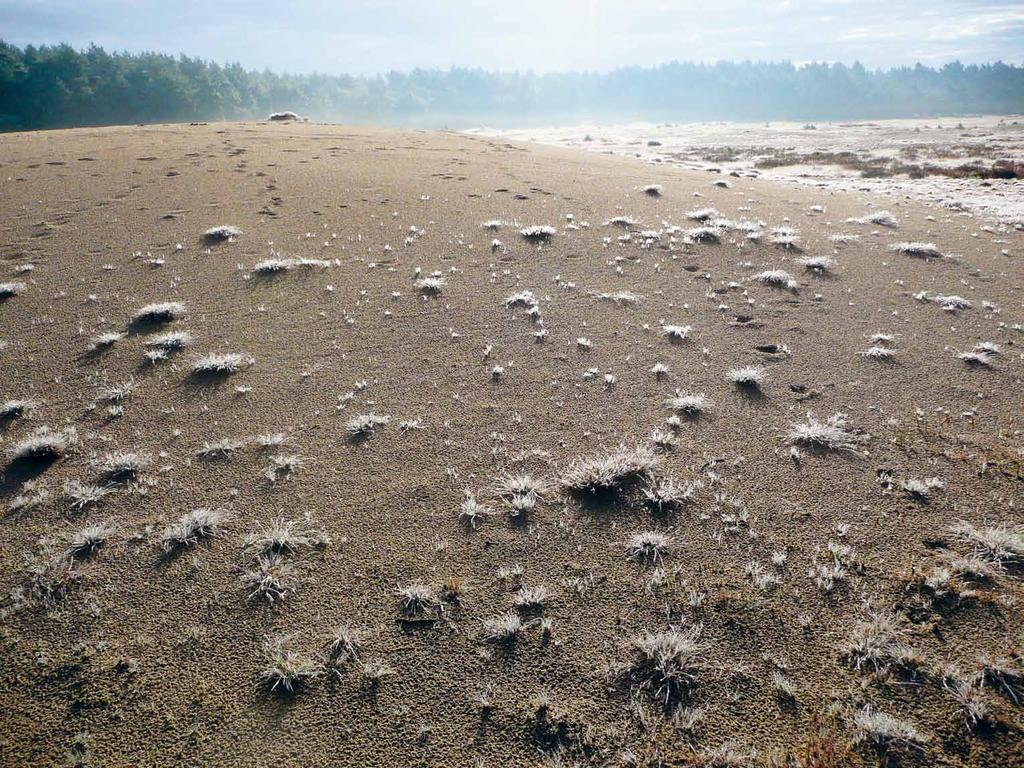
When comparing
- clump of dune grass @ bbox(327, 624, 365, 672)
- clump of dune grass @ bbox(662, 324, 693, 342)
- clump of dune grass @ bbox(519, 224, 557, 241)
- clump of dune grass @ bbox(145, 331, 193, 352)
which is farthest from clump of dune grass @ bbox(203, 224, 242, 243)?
clump of dune grass @ bbox(327, 624, 365, 672)

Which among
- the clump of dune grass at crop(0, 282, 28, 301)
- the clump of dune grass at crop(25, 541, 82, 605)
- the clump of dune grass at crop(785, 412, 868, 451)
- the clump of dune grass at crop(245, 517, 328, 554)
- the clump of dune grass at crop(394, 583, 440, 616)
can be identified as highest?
the clump of dune grass at crop(0, 282, 28, 301)

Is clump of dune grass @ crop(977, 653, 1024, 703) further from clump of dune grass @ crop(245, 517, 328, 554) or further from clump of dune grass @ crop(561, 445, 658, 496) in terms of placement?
clump of dune grass @ crop(245, 517, 328, 554)

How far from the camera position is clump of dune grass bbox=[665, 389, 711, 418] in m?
9.95

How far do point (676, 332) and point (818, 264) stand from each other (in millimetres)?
7592

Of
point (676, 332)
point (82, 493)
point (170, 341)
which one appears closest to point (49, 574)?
point (82, 493)

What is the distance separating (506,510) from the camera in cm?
773

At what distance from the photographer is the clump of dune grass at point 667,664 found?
17.8ft

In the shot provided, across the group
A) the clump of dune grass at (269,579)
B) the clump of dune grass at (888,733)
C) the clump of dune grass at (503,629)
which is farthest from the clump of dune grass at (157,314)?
the clump of dune grass at (888,733)

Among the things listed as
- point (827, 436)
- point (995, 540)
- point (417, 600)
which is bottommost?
point (417, 600)

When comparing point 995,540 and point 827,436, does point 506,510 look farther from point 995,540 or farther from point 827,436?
point 995,540

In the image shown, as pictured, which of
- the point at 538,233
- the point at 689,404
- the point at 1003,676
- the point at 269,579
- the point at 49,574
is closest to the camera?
the point at 1003,676

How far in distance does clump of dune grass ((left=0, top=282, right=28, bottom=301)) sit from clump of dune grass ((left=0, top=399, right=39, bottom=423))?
21.6 ft

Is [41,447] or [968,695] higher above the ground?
[41,447]

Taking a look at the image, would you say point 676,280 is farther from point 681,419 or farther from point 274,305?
point 274,305
